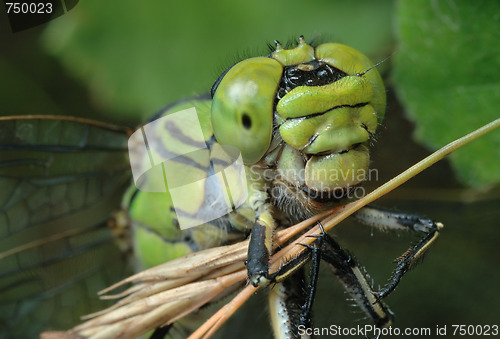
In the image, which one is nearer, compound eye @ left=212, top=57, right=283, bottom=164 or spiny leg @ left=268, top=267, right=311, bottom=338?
compound eye @ left=212, top=57, right=283, bottom=164

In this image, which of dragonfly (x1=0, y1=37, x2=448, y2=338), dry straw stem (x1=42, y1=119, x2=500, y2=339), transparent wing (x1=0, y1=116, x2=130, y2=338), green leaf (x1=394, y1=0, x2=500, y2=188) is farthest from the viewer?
transparent wing (x1=0, y1=116, x2=130, y2=338)

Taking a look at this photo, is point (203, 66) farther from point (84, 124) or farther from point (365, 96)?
point (365, 96)

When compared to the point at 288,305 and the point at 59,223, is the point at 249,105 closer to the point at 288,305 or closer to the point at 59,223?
the point at 288,305

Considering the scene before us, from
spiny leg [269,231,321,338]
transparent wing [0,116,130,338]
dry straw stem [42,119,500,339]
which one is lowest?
spiny leg [269,231,321,338]

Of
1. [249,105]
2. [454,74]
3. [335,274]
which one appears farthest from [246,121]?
[454,74]

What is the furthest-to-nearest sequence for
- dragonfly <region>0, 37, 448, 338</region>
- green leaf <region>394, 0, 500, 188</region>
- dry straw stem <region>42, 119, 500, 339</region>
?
green leaf <region>394, 0, 500, 188</region> → dry straw stem <region>42, 119, 500, 339</region> → dragonfly <region>0, 37, 448, 338</region>

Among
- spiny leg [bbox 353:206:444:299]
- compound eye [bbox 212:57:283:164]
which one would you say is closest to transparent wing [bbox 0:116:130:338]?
compound eye [bbox 212:57:283:164]

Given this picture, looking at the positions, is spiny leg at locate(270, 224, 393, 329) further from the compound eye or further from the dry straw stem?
the compound eye
